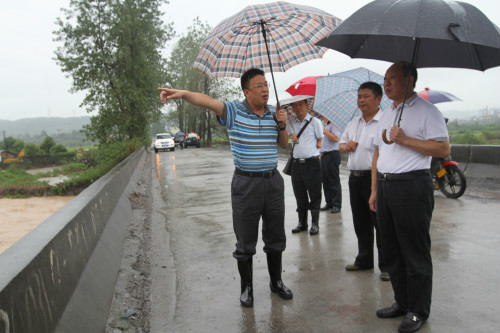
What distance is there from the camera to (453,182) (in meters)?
8.38

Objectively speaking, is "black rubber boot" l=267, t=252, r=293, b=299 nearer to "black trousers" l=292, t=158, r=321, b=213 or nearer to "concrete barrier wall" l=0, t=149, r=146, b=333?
"concrete barrier wall" l=0, t=149, r=146, b=333

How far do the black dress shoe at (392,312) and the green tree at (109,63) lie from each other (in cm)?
2767

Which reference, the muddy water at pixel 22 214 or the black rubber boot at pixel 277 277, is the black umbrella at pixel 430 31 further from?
the muddy water at pixel 22 214

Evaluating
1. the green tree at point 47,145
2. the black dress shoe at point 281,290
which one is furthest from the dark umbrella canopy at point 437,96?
the green tree at point 47,145

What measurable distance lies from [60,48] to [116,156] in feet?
44.1

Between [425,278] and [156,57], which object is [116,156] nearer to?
[156,57]

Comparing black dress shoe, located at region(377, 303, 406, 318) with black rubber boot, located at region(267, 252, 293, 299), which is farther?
black rubber boot, located at region(267, 252, 293, 299)

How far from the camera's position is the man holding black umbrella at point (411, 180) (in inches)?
122

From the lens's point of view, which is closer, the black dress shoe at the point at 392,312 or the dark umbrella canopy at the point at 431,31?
the dark umbrella canopy at the point at 431,31

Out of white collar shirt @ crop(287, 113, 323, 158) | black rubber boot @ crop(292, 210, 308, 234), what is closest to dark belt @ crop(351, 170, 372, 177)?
white collar shirt @ crop(287, 113, 323, 158)

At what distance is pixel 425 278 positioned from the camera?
3.20 m

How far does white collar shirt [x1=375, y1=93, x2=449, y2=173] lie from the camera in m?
3.10

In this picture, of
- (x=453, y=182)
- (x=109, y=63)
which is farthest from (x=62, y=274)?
(x=109, y=63)

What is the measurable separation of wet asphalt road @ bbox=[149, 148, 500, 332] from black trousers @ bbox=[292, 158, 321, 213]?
0.49 m
